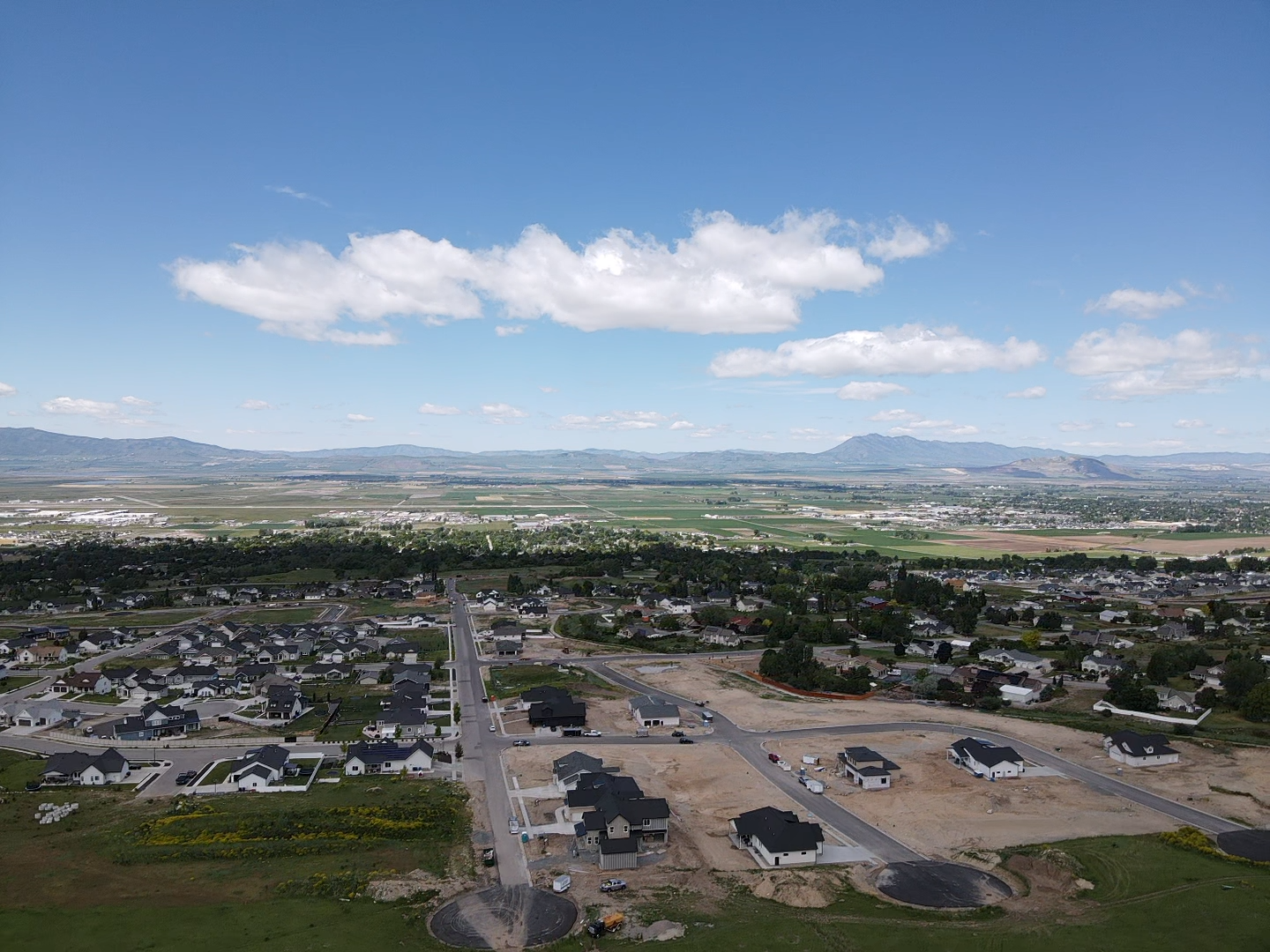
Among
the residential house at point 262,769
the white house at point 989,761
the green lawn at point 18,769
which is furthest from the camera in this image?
the white house at point 989,761

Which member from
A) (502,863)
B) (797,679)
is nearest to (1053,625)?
(797,679)

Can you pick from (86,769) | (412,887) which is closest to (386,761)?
Answer: (412,887)

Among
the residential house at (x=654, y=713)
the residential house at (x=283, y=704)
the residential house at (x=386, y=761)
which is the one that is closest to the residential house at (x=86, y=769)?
the residential house at (x=283, y=704)

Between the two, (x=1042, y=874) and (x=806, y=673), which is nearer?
(x=1042, y=874)

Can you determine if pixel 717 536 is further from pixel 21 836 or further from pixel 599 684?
pixel 21 836

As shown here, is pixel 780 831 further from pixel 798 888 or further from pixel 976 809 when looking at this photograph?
pixel 976 809

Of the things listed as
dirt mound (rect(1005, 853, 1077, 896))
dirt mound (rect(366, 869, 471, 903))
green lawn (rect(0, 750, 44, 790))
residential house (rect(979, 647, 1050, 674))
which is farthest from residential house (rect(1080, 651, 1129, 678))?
green lawn (rect(0, 750, 44, 790))

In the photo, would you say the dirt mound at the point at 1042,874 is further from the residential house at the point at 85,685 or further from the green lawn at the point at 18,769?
the residential house at the point at 85,685
